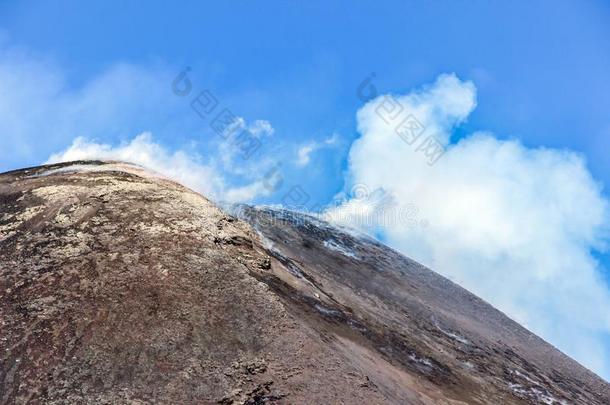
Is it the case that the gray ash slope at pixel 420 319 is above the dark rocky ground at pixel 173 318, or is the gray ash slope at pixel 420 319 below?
above

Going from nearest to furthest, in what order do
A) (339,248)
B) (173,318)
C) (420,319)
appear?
(173,318), (420,319), (339,248)

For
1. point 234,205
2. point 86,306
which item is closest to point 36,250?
point 86,306

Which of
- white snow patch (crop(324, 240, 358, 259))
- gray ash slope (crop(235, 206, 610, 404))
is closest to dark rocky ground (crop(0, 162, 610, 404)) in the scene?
gray ash slope (crop(235, 206, 610, 404))

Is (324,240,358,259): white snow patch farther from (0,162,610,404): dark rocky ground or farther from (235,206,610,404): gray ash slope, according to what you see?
(0,162,610,404): dark rocky ground

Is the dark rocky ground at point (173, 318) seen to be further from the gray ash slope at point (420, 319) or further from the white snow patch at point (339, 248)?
the white snow patch at point (339, 248)

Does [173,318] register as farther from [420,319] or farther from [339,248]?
[339,248]

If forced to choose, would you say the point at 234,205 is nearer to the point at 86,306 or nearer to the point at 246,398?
the point at 86,306

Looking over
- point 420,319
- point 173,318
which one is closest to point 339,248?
point 420,319

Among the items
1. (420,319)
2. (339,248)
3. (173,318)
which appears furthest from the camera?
(339,248)

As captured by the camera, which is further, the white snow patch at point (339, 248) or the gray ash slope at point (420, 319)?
the white snow patch at point (339, 248)

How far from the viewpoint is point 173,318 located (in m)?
13.3

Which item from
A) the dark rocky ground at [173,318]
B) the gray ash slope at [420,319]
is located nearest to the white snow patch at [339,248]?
the gray ash slope at [420,319]

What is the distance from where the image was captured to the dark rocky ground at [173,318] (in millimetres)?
11852

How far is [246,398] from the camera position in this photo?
11688 millimetres
